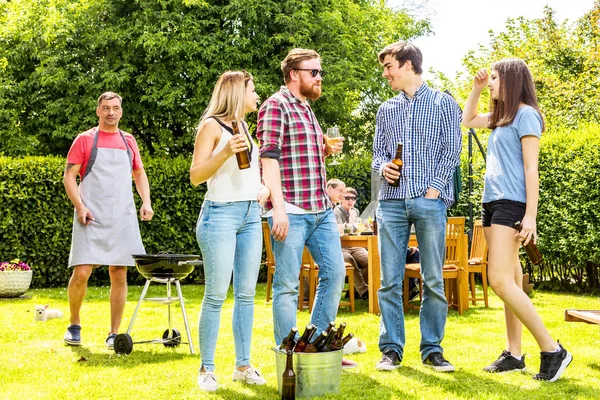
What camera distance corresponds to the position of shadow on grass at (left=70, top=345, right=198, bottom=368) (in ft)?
18.0

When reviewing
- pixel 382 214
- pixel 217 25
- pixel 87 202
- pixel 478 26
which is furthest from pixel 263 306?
pixel 478 26

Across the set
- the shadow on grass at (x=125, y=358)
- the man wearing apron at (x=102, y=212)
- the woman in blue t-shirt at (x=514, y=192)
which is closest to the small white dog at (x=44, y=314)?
the man wearing apron at (x=102, y=212)

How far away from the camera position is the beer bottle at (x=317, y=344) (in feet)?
13.8

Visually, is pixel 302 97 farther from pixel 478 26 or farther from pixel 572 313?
pixel 478 26

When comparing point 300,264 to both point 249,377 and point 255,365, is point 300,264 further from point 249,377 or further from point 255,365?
point 255,365

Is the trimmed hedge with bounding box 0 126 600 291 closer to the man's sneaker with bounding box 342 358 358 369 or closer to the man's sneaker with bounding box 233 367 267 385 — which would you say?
the man's sneaker with bounding box 342 358 358 369

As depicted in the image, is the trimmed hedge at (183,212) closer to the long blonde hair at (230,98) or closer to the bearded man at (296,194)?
the bearded man at (296,194)

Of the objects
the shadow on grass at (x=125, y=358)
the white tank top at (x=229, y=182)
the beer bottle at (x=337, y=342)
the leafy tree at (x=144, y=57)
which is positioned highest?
the leafy tree at (x=144, y=57)

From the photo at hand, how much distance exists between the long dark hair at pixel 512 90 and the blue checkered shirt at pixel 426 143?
33cm

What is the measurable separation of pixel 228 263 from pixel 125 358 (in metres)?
1.75

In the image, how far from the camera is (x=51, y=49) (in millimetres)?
15828

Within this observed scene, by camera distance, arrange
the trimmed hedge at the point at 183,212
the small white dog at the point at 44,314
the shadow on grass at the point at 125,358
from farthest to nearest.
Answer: the trimmed hedge at the point at 183,212
the small white dog at the point at 44,314
the shadow on grass at the point at 125,358

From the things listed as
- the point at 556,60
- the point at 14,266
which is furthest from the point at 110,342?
the point at 556,60

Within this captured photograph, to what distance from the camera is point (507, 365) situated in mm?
4926
